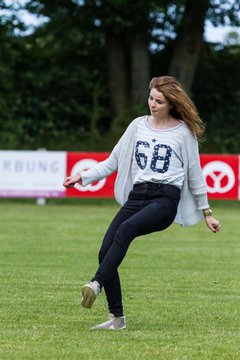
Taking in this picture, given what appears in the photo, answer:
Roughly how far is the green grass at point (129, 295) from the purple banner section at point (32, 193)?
503 cm

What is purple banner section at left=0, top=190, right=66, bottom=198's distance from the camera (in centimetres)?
2422

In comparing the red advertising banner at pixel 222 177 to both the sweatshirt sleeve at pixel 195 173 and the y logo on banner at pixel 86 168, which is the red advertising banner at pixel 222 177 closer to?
the y logo on banner at pixel 86 168

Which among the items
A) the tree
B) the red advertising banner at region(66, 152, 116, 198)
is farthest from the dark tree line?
the red advertising banner at region(66, 152, 116, 198)

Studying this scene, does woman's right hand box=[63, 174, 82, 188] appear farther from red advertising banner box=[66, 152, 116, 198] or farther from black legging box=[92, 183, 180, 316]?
red advertising banner box=[66, 152, 116, 198]

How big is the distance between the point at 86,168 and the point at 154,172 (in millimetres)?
16686

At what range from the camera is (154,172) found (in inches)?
306

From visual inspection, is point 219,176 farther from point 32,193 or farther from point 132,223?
point 132,223

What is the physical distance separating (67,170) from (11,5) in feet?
27.8

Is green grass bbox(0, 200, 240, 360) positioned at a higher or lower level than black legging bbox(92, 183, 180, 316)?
lower

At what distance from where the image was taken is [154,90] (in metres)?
7.82

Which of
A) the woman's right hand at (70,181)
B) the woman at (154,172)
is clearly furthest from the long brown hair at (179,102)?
the woman's right hand at (70,181)

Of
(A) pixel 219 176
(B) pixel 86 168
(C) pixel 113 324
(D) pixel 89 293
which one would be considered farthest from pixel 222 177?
(D) pixel 89 293

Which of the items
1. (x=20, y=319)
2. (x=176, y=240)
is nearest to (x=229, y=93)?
(x=176, y=240)

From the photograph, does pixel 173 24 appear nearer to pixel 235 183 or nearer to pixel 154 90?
pixel 235 183
